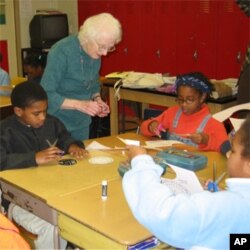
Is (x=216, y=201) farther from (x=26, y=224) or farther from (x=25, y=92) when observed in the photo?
(x=25, y=92)

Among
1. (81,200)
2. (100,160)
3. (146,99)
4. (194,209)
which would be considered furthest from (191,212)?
(146,99)

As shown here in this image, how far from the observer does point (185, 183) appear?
1717 millimetres

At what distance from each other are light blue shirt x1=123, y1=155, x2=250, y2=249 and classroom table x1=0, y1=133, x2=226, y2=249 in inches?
11.8

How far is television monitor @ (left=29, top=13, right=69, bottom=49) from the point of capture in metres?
6.82

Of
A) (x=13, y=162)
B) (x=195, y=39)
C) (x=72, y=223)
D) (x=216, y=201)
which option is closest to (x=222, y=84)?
(x=195, y=39)

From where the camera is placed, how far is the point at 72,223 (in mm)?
1735

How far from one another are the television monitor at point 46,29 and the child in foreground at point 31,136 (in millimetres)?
4424


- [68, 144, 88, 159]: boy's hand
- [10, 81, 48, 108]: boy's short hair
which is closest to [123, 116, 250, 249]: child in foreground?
[68, 144, 88, 159]: boy's hand

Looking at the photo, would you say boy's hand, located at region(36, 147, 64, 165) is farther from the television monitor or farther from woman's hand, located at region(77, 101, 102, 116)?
the television monitor

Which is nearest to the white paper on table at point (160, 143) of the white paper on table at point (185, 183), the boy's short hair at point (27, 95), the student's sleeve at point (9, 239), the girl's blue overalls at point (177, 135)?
the girl's blue overalls at point (177, 135)

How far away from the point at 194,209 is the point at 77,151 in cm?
134

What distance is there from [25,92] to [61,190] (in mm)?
768

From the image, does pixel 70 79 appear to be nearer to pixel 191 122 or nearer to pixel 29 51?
pixel 191 122

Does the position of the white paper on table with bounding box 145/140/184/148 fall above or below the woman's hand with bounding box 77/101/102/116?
below
